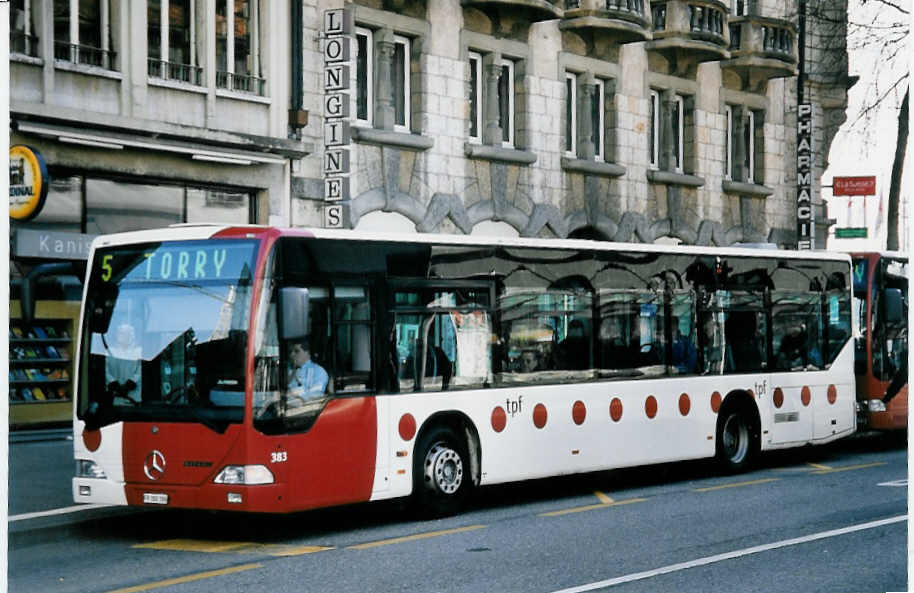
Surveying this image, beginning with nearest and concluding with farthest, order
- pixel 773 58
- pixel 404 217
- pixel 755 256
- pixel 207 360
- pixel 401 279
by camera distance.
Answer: pixel 207 360, pixel 401 279, pixel 755 256, pixel 404 217, pixel 773 58

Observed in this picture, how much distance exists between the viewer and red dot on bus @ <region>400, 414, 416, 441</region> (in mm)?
13672

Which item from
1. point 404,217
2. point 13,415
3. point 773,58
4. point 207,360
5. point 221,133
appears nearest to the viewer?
point 207,360

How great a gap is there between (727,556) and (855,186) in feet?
80.8

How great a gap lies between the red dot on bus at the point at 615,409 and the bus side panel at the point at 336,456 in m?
3.74

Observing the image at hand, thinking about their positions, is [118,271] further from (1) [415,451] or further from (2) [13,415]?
(2) [13,415]

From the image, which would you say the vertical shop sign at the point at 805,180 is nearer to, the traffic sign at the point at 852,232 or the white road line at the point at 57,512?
the traffic sign at the point at 852,232

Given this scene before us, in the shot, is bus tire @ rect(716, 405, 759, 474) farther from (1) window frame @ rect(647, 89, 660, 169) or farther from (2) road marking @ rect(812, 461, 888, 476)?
(1) window frame @ rect(647, 89, 660, 169)

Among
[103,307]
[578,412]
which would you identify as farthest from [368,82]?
[103,307]

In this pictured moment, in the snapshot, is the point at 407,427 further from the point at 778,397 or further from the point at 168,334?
the point at 778,397

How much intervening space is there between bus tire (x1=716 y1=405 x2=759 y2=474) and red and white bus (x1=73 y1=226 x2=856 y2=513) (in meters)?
0.07

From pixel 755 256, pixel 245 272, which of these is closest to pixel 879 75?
pixel 755 256

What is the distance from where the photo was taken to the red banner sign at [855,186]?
3472 centimetres

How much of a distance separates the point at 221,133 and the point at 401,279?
9282mm

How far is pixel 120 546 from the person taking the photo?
41.0 feet
